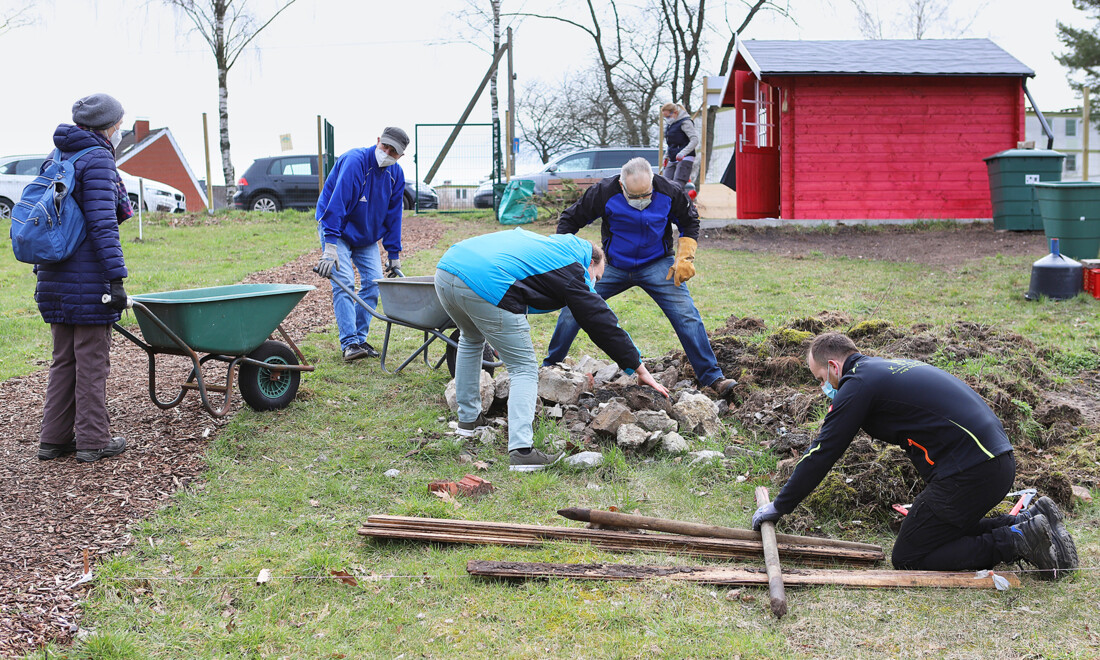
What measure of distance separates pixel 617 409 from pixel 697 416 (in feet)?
1.58

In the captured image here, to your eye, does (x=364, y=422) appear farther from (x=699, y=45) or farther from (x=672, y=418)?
(x=699, y=45)

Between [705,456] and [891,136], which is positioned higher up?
[891,136]

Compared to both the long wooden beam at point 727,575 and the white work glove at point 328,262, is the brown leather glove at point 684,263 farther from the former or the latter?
the long wooden beam at point 727,575

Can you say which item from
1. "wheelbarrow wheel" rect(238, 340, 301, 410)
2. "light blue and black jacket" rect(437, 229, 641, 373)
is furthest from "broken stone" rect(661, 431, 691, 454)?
"wheelbarrow wheel" rect(238, 340, 301, 410)

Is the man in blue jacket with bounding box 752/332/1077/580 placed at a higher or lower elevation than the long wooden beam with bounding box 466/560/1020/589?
higher

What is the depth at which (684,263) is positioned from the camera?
5.40 metres

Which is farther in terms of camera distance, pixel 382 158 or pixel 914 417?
pixel 382 158

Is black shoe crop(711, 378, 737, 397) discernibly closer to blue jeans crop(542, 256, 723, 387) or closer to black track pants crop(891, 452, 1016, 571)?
blue jeans crop(542, 256, 723, 387)

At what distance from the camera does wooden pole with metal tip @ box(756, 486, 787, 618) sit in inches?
119

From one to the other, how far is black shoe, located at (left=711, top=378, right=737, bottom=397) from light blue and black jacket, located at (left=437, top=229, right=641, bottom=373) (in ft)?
4.50

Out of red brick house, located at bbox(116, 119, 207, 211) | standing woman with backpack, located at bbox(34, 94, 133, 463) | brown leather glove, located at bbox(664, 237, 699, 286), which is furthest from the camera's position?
red brick house, located at bbox(116, 119, 207, 211)

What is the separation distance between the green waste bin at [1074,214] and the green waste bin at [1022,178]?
3436mm

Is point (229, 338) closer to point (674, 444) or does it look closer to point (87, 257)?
point (87, 257)

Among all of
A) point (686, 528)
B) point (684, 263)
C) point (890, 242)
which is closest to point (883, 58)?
point (890, 242)
